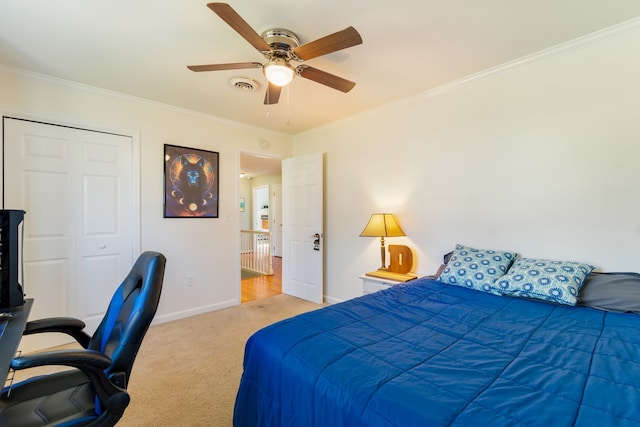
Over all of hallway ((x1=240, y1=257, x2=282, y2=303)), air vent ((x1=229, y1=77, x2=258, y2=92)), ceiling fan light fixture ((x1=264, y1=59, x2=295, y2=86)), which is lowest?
hallway ((x1=240, y1=257, x2=282, y2=303))

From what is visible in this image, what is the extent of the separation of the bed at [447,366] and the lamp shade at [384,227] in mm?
1226

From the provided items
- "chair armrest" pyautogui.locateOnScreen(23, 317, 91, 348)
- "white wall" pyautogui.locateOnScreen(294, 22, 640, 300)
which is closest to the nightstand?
"white wall" pyautogui.locateOnScreen(294, 22, 640, 300)

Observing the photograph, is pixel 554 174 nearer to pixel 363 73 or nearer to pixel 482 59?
pixel 482 59

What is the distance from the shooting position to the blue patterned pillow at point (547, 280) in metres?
1.83

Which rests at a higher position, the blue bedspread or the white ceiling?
the white ceiling

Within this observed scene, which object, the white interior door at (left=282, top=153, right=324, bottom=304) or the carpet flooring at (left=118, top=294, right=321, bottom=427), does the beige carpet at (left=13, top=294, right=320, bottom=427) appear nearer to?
the carpet flooring at (left=118, top=294, right=321, bottom=427)

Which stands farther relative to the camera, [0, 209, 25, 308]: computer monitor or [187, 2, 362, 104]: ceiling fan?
[187, 2, 362, 104]: ceiling fan

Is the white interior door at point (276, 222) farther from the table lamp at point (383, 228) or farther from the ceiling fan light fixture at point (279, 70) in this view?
the ceiling fan light fixture at point (279, 70)

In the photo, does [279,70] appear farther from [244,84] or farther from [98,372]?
[98,372]

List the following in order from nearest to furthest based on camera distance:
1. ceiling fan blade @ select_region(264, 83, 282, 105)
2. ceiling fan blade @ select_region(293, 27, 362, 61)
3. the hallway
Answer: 1. ceiling fan blade @ select_region(293, 27, 362, 61)
2. ceiling fan blade @ select_region(264, 83, 282, 105)
3. the hallway

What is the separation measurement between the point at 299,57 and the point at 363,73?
908mm

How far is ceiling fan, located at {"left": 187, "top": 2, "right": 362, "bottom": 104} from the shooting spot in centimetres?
161

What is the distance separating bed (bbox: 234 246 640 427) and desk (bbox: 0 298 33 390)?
2.87 feet

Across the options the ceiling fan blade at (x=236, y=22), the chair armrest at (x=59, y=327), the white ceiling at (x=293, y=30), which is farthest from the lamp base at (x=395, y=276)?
the chair armrest at (x=59, y=327)
